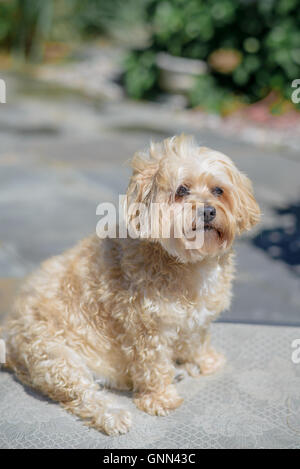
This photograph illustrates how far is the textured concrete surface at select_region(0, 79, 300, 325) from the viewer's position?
487 centimetres

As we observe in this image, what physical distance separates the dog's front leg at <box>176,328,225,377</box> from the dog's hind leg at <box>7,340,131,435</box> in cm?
63

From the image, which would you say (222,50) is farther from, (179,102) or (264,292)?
(264,292)

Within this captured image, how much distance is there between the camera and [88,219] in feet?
20.0

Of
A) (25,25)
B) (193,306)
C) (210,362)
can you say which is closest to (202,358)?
(210,362)

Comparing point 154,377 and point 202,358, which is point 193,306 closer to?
point 154,377

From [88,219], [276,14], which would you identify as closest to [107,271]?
[88,219]

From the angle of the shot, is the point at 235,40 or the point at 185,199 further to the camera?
the point at 235,40

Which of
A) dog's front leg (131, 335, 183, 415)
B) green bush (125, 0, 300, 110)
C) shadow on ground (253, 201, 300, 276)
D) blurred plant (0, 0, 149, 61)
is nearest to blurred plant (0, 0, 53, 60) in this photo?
blurred plant (0, 0, 149, 61)

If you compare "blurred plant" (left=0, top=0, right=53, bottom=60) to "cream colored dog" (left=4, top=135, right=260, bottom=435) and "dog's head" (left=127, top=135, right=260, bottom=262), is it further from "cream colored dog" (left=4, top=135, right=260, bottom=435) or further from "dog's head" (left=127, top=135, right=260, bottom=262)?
"dog's head" (left=127, top=135, right=260, bottom=262)

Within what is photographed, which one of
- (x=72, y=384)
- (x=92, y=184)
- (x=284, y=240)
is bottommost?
(x=72, y=384)

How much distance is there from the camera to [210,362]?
139 inches

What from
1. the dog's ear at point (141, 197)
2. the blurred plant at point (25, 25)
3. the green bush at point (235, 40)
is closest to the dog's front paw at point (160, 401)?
the dog's ear at point (141, 197)

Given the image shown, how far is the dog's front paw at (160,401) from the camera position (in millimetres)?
3137

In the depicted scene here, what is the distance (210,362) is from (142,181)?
54.0 inches
